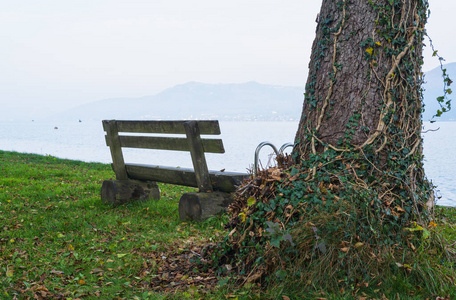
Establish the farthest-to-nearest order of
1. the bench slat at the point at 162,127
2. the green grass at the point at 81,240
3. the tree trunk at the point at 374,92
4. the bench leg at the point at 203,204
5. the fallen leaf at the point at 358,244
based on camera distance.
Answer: the bench leg at the point at 203,204
the bench slat at the point at 162,127
the green grass at the point at 81,240
the tree trunk at the point at 374,92
the fallen leaf at the point at 358,244

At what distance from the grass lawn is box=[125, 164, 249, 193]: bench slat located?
44cm

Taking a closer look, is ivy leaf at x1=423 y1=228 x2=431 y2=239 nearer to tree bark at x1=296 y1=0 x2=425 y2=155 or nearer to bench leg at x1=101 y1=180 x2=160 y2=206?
tree bark at x1=296 y1=0 x2=425 y2=155

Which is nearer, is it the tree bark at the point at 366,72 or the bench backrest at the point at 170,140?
the tree bark at the point at 366,72

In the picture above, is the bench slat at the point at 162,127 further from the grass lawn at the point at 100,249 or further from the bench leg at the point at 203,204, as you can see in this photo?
the grass lawn at the point at 100,249

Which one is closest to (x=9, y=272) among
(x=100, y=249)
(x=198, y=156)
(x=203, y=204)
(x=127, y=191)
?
(x=100, y=249)

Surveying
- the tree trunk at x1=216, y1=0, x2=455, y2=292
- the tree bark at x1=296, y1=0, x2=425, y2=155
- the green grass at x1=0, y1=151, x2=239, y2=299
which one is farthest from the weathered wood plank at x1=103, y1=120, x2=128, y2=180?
the tree bark at x1=296, y1=0, x2=425, y2=155

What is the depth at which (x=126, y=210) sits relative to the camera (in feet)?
21.0

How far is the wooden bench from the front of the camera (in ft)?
17.7

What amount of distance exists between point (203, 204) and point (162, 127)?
4.30 ft

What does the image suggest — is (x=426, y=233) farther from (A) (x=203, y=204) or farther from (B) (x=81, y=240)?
(B) (x=81, y=240)

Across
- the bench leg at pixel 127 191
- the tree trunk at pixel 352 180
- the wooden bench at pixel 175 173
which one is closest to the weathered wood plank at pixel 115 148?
the wooden bench at pixel 175 173

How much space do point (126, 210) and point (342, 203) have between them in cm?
420

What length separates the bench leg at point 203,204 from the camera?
5391 mm

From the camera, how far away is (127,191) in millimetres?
6750
